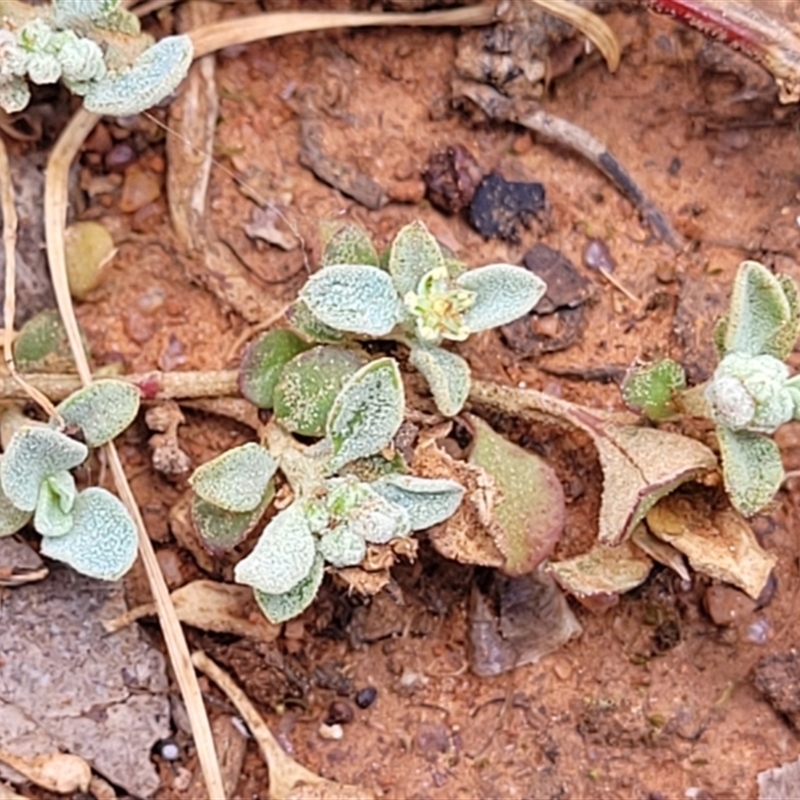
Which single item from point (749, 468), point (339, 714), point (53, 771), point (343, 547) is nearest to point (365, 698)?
point (339, 714)

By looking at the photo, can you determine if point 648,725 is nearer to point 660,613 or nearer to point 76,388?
point 660,613

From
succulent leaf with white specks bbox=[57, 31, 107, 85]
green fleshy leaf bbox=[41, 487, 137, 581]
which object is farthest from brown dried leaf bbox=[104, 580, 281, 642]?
succulent leaf with white specks bbox=[57, 31, 107, 85]

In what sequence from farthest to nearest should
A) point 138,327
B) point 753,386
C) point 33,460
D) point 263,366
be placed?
point 138,327 < point 263,366 < point 33,460 < point 753,386

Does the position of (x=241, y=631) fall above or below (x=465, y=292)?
below

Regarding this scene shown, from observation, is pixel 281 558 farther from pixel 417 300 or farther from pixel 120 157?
pixel 120 157

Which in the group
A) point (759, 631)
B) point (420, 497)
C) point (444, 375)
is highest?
point (444, 375)

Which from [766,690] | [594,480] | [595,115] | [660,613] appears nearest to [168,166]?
[595,115]

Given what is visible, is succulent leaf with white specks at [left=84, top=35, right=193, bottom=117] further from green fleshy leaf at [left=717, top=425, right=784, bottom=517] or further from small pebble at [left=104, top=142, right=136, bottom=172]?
green fleshy leaf at [left=717, top=425, right=784, bottom=517]
